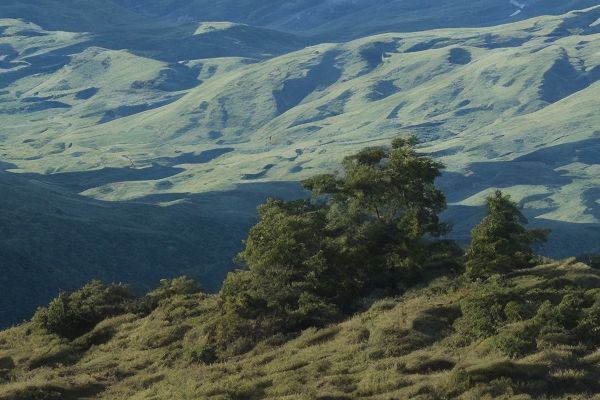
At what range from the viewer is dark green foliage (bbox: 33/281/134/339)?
5803 cm

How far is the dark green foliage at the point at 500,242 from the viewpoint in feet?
174

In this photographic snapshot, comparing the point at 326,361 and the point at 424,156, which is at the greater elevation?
the point at 424,156

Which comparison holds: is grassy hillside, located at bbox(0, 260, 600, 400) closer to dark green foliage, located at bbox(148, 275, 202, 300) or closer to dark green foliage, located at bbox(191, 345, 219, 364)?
dark green foliage, located at bbox(191, 345, 219, 364)

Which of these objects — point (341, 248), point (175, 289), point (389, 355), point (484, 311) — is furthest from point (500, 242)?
point (175, 289)

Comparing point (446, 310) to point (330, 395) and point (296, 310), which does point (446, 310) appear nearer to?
point (296, 310)

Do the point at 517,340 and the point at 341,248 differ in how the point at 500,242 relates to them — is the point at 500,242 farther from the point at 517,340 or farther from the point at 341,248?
the point at 517,340

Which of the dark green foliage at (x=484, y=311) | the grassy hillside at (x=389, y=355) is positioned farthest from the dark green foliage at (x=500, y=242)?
the dark green foliage at (x=484, y=311)

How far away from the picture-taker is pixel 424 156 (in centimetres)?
6794

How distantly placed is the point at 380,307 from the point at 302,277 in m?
8.08

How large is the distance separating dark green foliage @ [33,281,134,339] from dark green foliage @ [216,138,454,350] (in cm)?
955

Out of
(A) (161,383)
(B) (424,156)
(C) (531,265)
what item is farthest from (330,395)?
(B) (424,156)

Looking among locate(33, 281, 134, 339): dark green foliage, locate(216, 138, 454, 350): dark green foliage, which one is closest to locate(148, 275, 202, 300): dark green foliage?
locate(33, 281, 134, 339): dark green foliage

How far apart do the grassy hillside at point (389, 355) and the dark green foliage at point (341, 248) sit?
8.61ft

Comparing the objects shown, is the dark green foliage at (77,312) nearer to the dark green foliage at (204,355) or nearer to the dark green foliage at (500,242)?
the dark green foliage at (204,355)
